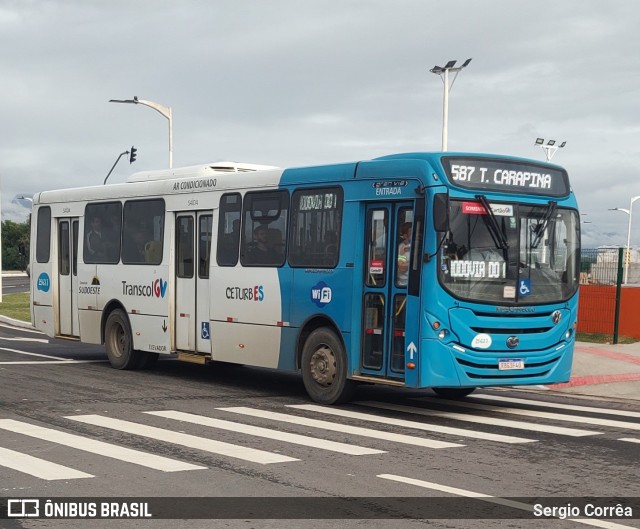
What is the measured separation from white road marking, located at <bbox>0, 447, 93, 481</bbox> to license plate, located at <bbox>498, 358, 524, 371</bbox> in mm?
5864

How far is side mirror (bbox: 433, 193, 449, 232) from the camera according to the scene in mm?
12211

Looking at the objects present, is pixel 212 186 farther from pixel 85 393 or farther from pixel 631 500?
pixel 631 500

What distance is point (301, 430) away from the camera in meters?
11.7

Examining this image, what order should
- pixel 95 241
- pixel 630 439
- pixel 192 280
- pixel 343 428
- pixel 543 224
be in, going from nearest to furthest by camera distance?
1. pixel 630 439
2. pixel 343 428
3. pixel 543 224
4. pixel 192 280
5. pixel 95 241

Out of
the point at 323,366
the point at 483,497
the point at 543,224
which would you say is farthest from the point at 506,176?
the point at 483,497

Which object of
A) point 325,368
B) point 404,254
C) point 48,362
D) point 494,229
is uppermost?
point 494,229

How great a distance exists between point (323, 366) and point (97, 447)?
4317 mm

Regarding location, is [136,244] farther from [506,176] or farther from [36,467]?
[36,467]

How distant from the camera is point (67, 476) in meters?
8.83

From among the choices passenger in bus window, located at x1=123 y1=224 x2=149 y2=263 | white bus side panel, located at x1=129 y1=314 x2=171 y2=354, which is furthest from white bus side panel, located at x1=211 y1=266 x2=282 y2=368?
passenger in bus window, located at x1=123 y1=224 x2=149 y2=263

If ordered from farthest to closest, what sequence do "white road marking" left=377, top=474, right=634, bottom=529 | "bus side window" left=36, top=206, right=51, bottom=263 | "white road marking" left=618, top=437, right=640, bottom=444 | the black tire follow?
"bus side window" left=36, top=206, right=51, bottom=263 < the black tire < "white road marking" left=618, top=437, right=640, bottom=444 < "white road marking" left=377, top=474, right=634, bottom=529

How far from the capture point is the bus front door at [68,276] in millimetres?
19891

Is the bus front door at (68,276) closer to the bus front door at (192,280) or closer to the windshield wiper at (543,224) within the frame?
the bus front door at (192,280)

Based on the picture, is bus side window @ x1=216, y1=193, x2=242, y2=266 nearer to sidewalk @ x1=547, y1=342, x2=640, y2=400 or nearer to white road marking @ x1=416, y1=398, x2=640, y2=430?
white road marking @ x1=416, y1=398, x2=640, y2=430
